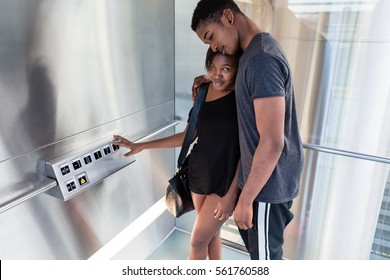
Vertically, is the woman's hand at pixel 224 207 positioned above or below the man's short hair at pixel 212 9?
below

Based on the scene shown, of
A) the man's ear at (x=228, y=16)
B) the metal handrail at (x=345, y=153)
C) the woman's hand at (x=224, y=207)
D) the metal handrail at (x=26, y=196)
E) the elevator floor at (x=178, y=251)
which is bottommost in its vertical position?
the elevator floor at (x=178, y=251)

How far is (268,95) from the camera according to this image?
3.01 ft

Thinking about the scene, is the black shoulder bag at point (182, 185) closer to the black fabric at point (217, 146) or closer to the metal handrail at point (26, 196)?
the black fabric at point (217, 146)

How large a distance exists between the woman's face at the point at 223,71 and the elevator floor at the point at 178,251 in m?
1.25

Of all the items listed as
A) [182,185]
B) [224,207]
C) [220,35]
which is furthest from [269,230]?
[220,35]

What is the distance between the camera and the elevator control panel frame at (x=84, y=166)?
1176 mm

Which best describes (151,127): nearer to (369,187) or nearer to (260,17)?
(260,17)

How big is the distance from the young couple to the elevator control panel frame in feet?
1.19

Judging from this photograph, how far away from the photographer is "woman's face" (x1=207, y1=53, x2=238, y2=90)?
1.13 meters

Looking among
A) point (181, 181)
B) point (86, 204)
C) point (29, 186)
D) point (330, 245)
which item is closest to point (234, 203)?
point (181, 181)

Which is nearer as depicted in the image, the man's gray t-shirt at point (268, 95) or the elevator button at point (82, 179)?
the man's gray t-shirt at point (268, 95)

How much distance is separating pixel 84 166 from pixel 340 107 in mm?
1246

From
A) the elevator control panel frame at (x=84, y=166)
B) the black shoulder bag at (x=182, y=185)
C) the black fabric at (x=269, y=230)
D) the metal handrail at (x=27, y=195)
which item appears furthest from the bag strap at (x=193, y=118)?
the metal handrail at (x=27, y=195)
